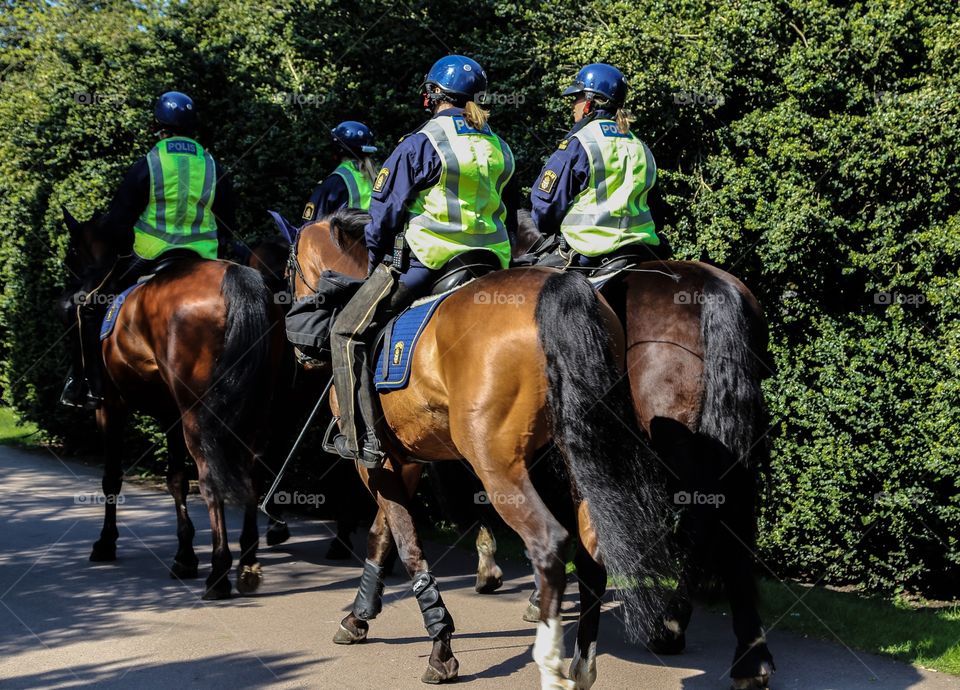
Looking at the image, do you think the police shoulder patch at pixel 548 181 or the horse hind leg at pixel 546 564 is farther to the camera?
the police shoulder patch at pixel 548 181

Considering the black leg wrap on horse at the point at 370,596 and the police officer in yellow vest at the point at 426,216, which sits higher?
the police officer in yellow vest at the point at 426,216

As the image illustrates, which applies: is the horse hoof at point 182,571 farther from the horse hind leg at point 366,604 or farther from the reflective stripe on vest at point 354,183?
the reflective stripe on vest at point 354,183

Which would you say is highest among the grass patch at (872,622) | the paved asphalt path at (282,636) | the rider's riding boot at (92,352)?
the rider's riding boot at (92,352)

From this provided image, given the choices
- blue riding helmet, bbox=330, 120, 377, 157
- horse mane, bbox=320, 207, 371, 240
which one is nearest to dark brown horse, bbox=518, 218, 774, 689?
horse mane, bbox=320, 207, 371, 240

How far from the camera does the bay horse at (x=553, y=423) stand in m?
4.32

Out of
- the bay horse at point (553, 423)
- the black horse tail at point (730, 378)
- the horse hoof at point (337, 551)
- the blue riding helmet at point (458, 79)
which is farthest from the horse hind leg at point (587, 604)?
the horse hoof at point (337, 551)

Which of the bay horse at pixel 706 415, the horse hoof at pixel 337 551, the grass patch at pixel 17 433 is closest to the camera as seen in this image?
the bay horse at pixel 706 415

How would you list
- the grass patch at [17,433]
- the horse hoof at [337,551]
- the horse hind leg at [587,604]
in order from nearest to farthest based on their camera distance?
the horse hind leg at [587,604] → the horse hoof at [337,551] → the grass patch at [17,433]

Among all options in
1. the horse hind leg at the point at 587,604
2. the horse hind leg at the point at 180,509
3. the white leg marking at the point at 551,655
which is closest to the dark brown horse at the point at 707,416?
the horse hind leg at the point at 587,604

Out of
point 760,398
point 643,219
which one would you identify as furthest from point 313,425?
point 760,398

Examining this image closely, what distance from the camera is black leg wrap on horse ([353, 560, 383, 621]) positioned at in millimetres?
5621

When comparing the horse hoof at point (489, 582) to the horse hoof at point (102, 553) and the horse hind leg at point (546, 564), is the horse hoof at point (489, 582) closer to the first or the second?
the horse hind leg at point (546, 564)

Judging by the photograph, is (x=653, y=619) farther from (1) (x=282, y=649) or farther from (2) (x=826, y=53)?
(2) (x=826, y=53)

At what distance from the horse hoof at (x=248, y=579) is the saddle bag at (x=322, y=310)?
1.75 m
